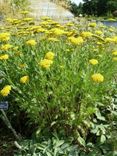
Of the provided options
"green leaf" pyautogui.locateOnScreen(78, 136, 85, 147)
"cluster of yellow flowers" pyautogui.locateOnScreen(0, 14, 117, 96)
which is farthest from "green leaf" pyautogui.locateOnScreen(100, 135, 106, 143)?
"cluster of yellow flowers" pyautogui.locateOnScreen(0, 14, 117, 96)

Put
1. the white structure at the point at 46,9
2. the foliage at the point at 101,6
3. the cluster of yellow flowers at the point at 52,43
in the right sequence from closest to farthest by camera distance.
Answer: the cluster of yellow flowers at the point at 52,43, the white structure at the point at 46,9, the foliage at the point at 101,6

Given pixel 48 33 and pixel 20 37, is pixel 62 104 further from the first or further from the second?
pixel 20 37

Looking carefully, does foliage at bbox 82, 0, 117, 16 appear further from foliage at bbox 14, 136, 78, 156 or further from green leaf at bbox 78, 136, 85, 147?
foliage at bbox 14, 136, 78, 156

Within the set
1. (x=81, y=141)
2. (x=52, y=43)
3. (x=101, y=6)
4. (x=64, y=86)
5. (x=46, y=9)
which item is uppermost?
(x=52, y=43)

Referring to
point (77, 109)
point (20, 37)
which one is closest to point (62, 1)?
point (20, 37)

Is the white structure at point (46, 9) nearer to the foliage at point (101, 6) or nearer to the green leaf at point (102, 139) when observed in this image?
the green leaf at point (102, 139)

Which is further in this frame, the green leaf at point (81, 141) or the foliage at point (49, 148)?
the green leaf at point (81, 141)

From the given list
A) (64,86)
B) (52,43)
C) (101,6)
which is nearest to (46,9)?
(52,43)

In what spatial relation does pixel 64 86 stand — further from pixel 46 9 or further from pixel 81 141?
pixel 46 9

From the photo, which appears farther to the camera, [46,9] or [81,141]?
[46,9]

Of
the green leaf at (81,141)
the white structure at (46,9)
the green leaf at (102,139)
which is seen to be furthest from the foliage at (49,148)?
the white structure at (46,9)

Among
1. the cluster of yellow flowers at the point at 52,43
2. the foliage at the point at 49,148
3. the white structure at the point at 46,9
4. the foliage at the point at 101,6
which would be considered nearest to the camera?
the foliage at the point at 49,148

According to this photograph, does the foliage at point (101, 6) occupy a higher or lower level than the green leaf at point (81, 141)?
lower

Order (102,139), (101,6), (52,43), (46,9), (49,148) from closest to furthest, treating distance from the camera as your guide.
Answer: (49,148) < (102,139) < (52,43) < (46,9) < (101,6)
